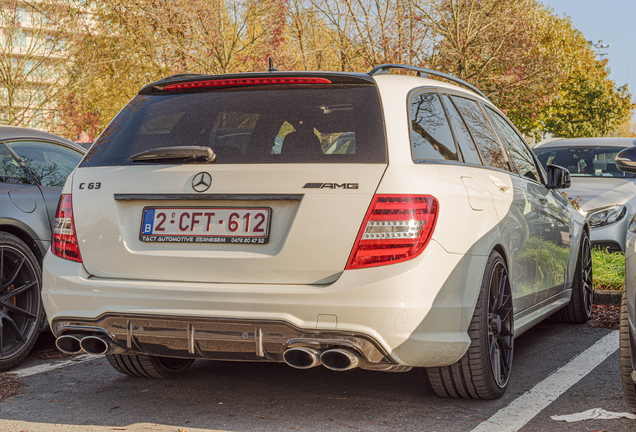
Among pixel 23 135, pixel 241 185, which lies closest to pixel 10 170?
pixel 23 135

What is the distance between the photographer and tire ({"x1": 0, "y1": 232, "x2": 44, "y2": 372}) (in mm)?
4957

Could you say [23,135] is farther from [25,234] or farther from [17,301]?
[17,301]

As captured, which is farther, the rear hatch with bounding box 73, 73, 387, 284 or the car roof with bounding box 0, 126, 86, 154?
the car roof with bounding box 0, 126, 86, 154

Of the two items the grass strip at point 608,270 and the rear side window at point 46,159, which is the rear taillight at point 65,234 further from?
the grass strip at point 608,270

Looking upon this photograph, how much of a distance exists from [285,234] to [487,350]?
1.28 metres

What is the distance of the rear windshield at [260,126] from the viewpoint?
3.51 metres

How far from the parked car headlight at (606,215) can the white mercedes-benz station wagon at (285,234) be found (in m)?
5.53

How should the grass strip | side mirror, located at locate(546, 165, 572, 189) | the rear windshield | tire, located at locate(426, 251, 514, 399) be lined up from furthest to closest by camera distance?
the grass strip, side mirror, located at locate(546, 165, 572, 189), tire, located at locate(426, 251, 514, 399), the rear windshield

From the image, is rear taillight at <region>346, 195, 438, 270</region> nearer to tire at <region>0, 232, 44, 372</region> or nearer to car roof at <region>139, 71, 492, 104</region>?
car roof at <region>139, 71, 492, 104</region>

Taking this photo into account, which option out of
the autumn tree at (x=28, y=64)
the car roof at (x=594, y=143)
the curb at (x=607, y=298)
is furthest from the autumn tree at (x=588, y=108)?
the curb at (x=607, y=298)

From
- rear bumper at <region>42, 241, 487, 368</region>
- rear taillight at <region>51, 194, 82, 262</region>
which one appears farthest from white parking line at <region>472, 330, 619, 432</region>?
rear taillight at <region>51, 194, 82, 262</region>

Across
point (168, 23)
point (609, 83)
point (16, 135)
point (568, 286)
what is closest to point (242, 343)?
point (16, 135)

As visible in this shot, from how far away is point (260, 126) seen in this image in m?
3.70

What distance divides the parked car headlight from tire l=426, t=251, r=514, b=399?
5326 mm
